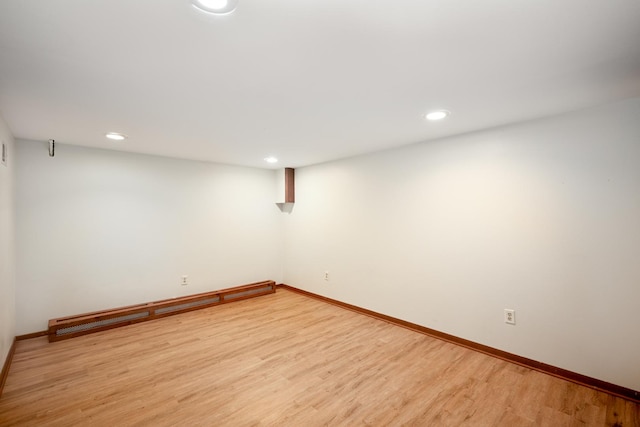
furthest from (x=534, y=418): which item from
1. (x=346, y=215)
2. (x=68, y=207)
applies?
(x=68, y=207)

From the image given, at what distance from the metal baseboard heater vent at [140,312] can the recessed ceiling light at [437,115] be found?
12.1 ft

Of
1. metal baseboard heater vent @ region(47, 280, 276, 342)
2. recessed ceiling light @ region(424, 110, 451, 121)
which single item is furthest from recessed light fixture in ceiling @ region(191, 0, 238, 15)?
metal baseboard heater vent @ region(47, 280, 276, 342)

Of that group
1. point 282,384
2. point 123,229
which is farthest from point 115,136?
point 282,384

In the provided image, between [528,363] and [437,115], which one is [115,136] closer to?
[437,115]

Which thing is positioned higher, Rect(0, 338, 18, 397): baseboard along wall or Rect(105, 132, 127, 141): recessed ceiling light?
Rect(105, 132, 127, 141): recessed ceiling light

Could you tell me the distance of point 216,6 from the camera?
110 centimetres

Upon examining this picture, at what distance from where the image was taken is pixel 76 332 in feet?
10.5

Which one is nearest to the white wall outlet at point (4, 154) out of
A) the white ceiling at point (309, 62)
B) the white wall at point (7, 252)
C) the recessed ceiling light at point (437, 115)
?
the white wall at point (7, 252)

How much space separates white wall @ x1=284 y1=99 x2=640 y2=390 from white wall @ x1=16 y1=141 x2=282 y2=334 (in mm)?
2061

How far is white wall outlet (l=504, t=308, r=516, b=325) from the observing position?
2615mm

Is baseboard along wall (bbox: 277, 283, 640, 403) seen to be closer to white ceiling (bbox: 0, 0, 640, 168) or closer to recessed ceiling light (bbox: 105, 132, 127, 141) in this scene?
white ceiling (bbox: 0, 0, 640, 168)

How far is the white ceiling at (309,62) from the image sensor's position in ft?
3.79

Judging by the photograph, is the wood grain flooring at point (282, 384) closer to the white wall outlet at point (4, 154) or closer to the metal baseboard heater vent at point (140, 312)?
the metal baseboard heater vent at point (140, 312)

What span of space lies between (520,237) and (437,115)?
1.34 m
